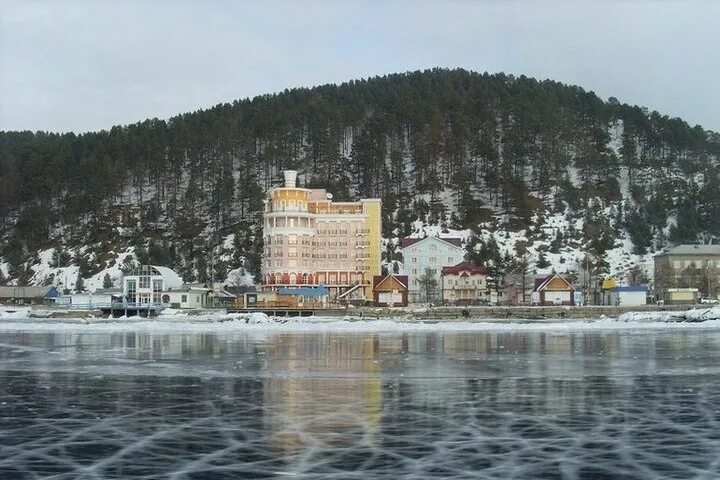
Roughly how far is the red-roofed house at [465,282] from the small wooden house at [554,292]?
9.89m

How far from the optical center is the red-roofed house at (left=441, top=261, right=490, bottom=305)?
92.7 meters

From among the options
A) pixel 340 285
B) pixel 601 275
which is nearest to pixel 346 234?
pixel 340 285

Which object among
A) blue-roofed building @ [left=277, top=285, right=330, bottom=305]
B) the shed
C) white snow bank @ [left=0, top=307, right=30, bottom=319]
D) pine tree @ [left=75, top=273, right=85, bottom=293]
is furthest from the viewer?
pine tree @ [left=75, top=273, right=85, bottom=293]

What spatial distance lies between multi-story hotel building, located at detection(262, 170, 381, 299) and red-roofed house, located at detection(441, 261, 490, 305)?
972 cm

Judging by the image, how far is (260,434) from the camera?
12.2 metres

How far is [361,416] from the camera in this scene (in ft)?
45.5

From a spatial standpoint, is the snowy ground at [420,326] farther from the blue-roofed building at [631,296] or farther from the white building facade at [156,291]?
the white building facade at [156,291]

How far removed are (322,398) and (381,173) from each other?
11069 cm

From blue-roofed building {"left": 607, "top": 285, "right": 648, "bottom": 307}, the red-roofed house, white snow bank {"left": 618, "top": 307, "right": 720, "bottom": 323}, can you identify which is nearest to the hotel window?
the red-roofed house

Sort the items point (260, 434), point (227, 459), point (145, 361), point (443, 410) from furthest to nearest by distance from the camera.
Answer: point (145, 361), point (443, 410), point (260, 434), point (227, 459)

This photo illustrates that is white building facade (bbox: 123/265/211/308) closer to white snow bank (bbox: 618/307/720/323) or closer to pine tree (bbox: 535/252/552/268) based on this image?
→ pine tree (bbox: 535/252/552/268)

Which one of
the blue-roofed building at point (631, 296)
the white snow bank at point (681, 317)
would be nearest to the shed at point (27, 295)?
the blue-roofed building at point (631, 296)

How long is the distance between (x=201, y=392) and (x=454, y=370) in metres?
8.14

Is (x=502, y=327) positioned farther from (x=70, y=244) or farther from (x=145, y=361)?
(x=70, y=244)
